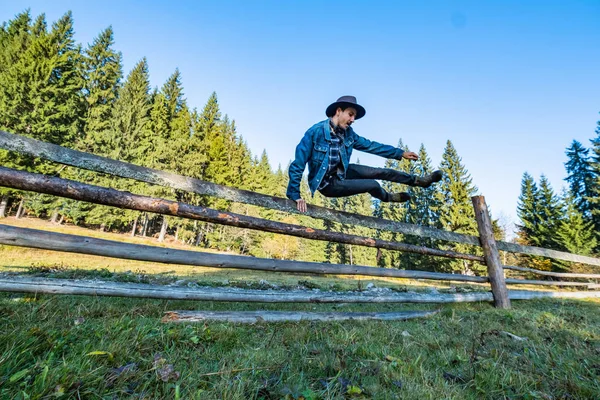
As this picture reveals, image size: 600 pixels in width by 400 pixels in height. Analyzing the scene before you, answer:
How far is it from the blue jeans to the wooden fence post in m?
2.00

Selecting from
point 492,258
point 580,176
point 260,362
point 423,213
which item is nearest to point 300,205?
point 260,362

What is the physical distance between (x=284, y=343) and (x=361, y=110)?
3331 mm

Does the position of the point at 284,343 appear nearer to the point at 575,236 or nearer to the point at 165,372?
the point at 165,372

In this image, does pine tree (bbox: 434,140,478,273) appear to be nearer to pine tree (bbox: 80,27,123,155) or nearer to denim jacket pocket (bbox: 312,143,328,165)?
denim jacket pocket (bbox: 312,143,328,165)

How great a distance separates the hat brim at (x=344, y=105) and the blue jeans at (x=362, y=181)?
31.8 inches

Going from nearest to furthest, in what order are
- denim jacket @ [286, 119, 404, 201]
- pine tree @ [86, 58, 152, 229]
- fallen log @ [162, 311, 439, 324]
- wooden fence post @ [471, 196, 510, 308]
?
fallen log @ [162, 311, 439, 324] < denim jacket @ [286, 119, 404, 201] < wooden fence post @ [471, 196, 510, 308] < pine tree @ [86, 58, 152, 229]

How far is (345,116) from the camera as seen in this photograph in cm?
414

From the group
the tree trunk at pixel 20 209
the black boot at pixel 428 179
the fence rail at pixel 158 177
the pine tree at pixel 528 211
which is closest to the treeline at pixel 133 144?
the tree trunk at pixel 20 209

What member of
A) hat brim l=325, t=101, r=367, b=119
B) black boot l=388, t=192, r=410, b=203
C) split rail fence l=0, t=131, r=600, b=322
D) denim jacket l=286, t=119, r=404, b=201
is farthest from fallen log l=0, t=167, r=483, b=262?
hat brim l=325, t=101, r=367, b=119

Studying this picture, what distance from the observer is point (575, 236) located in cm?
2653

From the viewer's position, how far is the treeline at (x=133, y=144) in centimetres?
2397

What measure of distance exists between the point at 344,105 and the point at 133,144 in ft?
111

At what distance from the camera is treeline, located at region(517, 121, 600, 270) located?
2672cm

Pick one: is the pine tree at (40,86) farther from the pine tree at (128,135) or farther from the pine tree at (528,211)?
the pine tree at (528,211)
